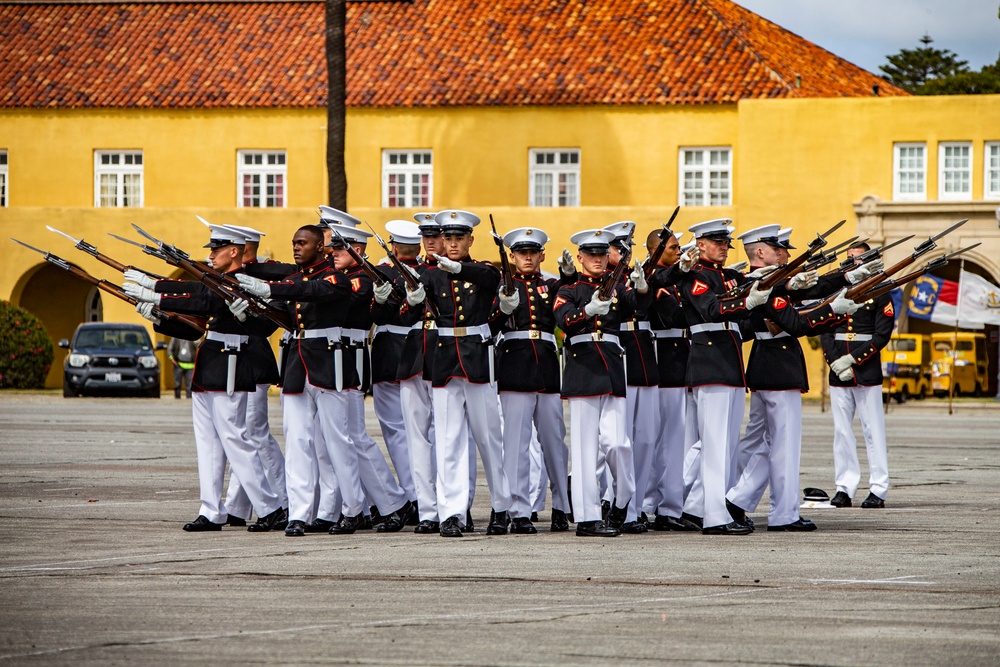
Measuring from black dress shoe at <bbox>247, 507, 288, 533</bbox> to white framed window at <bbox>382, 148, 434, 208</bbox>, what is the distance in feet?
98.9

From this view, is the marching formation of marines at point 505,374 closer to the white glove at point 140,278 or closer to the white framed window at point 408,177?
the white glove at point 140,278

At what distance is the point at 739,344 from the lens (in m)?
11.6

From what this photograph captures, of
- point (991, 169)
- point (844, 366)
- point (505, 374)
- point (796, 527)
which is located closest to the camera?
point (505, 374)

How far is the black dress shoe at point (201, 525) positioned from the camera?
1149 cm

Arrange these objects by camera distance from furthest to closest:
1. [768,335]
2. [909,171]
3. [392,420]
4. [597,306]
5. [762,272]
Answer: [909,171]
[392,420]
[768,335]
[762,272]
[597,306]

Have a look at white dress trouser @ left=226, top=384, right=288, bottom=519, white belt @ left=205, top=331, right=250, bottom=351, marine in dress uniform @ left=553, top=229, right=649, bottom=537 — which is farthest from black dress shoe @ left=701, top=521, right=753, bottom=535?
white belt @ left=205, top=331, right=250, bottom=351

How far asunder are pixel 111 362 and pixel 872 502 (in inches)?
971

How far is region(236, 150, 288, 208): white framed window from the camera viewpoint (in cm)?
4228

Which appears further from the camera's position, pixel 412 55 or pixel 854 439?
pixel 412 55

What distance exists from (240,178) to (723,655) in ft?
120

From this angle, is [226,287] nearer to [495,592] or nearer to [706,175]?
[495,592]

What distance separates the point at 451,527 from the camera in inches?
440

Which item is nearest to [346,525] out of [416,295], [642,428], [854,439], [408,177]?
[416,295]

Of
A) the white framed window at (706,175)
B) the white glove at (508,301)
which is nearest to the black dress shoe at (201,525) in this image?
the white glove at (508,301)
